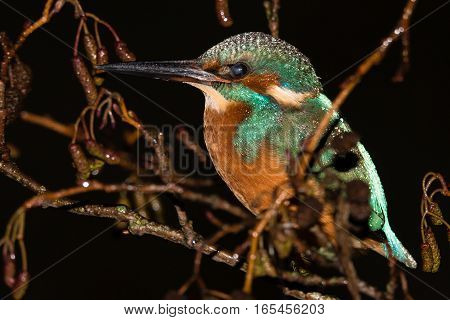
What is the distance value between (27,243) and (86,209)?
→ 7.86ft

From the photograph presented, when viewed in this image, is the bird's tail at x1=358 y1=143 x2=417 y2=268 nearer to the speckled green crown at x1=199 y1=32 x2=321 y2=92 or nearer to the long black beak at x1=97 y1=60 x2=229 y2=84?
the speckled green crown at x1=199 y1=32 x2=321 y2=92

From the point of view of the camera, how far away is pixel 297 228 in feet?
4.52

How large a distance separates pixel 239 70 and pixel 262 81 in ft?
0.31

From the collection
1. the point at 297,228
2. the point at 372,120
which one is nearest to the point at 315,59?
the point at 372,120

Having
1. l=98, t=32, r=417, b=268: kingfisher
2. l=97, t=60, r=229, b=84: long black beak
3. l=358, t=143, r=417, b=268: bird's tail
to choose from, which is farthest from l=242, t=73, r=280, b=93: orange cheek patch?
l=358, t=143, r=417, b=268: bird's tail

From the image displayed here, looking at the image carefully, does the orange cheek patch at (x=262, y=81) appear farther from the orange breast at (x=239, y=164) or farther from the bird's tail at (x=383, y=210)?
the bird's tail at (x=383, y=210)

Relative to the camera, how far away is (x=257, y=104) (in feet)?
8.55

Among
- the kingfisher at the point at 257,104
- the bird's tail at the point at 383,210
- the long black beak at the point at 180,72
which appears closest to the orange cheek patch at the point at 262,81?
the kingfisher at the point at 257,104

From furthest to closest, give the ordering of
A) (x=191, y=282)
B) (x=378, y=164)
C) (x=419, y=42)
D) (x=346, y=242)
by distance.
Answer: (x=419, y=42), (x=378, y=164), (x=191, y=282), (x=346, y=242)

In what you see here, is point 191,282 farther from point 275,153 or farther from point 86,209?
point 275,153

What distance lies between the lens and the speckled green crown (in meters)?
2.54

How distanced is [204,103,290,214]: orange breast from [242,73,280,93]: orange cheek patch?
95mm

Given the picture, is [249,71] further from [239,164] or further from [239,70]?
[239,164]

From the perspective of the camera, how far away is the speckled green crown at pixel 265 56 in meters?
2.54
